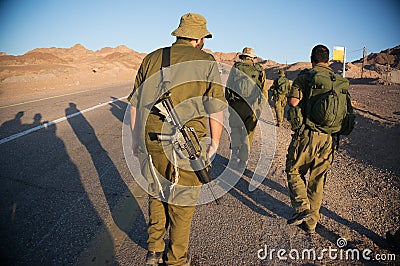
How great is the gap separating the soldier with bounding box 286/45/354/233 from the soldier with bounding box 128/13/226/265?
4.33 feet

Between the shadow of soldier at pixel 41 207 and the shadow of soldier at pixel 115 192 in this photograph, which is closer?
the shadow of soldier at pixel 41 207

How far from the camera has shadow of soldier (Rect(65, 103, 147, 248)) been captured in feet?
10.7

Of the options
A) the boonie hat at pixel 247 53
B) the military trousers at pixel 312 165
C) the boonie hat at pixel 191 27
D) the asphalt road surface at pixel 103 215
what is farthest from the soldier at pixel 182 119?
the boonie hat at pixel 247 53

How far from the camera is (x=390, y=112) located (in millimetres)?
9641

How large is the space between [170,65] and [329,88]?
1.81 meters

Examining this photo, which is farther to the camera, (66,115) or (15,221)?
(66,115)

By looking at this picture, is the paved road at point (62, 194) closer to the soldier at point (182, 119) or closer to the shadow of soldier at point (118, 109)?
the soldier at point (182, 119)

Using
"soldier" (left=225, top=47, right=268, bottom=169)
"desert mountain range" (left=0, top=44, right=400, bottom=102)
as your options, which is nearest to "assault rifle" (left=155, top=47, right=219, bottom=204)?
"soldier" (left=225, top=47, right=268, bottom=169)

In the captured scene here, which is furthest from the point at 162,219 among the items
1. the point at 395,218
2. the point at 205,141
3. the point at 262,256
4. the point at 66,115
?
the point at 66,115

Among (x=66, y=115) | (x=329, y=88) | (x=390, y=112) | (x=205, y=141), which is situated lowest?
(x=390, y=112)

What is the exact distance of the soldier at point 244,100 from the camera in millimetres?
5191

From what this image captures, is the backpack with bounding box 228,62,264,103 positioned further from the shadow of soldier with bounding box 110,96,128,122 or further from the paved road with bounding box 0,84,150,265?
the shadow of soldier with bounding box 110,96,128,122

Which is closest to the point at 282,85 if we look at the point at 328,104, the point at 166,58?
the point at 328,104

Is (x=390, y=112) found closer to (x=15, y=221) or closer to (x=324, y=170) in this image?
(x=324, y=170)
